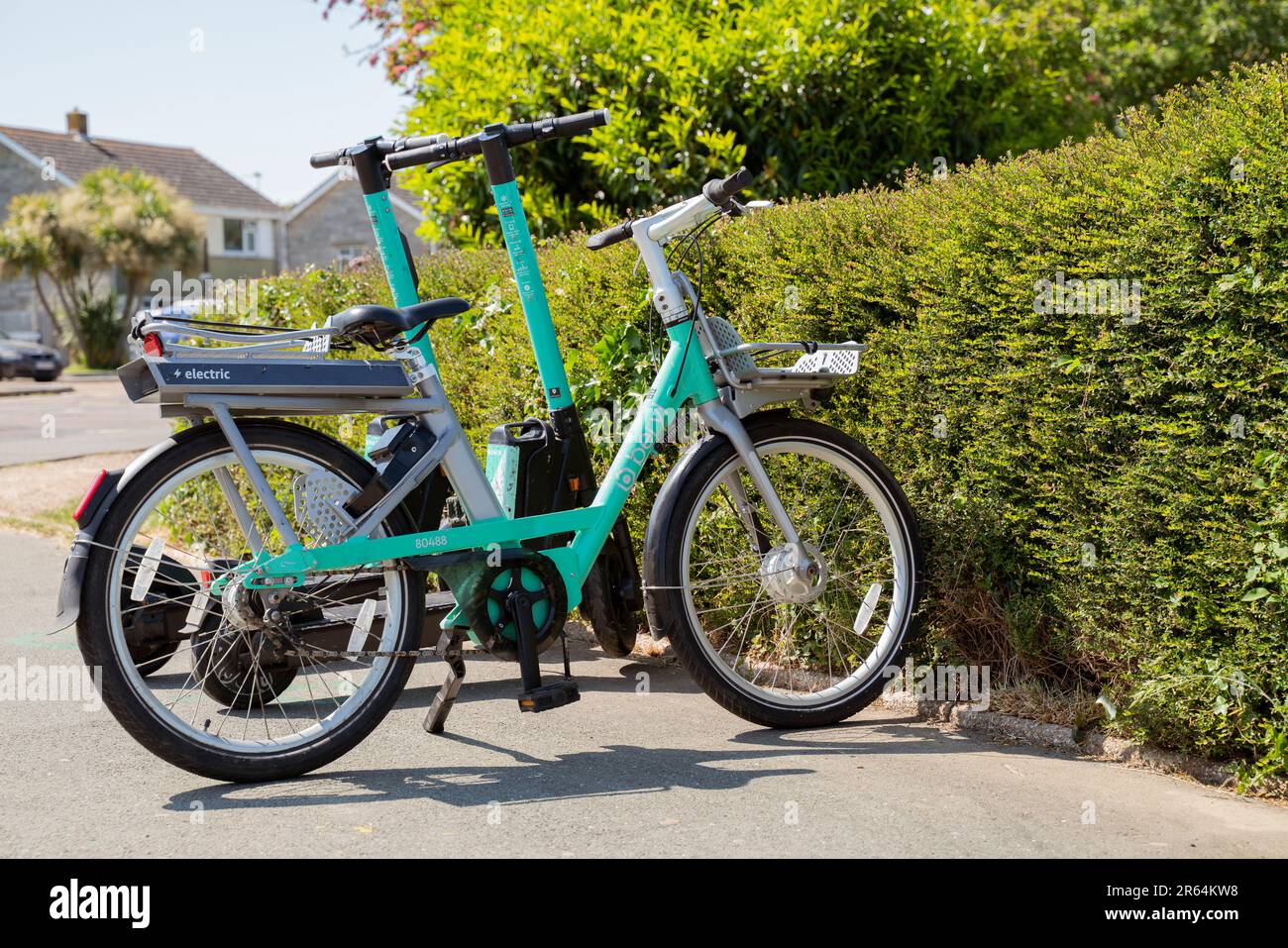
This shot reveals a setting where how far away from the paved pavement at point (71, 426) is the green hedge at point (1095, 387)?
34.2 ft

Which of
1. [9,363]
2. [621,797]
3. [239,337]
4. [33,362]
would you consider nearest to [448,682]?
[621,797]

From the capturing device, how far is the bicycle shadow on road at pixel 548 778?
379 cm

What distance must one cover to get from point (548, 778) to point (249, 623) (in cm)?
99

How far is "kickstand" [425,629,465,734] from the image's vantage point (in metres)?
4.23

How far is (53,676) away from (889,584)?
322 centimetres

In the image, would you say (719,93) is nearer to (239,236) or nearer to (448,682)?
(448,682)

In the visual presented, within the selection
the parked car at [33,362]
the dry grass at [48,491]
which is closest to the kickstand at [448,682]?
the dry grass at [48,491]

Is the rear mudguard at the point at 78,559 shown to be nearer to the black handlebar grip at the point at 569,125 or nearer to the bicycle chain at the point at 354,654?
the bicycle chain at the point at 354,654

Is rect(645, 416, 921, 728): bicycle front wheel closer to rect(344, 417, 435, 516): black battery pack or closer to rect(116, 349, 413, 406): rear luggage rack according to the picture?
rect(344, 417, 435, 516): black battery pack

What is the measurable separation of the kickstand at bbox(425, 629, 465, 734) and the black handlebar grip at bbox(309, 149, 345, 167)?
1.70 m

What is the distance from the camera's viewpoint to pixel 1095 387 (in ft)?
13.2

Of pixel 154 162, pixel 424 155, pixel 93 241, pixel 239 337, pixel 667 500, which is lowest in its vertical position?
pixel 667 500
